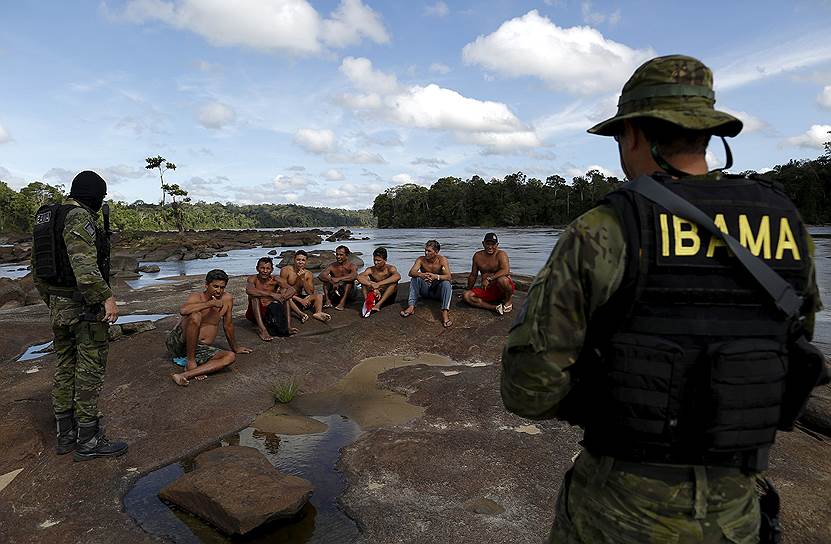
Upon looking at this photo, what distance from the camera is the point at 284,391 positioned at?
5.93 m

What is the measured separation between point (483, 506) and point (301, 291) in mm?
6295

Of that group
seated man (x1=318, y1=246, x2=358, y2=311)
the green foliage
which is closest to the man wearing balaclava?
seated man (x1=318, y1=246, x2=358, y2=311)

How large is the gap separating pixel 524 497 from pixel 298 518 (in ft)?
4.95

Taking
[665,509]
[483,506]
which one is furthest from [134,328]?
[665,509]

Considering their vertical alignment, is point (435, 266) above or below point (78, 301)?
below

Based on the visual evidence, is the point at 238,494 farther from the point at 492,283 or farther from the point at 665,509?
the point at 492,283

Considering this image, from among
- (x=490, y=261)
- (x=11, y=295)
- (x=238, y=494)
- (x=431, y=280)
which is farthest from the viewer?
(x=11, y=295)

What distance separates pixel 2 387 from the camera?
6.24m

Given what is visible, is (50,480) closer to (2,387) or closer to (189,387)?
(189,387)

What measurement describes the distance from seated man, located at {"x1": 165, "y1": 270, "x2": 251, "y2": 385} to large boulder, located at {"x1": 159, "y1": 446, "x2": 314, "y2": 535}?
7.75 ft

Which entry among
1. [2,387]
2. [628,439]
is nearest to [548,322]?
[628,439]

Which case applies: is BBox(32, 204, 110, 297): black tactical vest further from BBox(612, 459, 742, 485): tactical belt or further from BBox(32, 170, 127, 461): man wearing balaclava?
BBox(612, 459, 742, 485): tactical belt

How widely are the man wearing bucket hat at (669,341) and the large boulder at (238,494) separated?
2.39m

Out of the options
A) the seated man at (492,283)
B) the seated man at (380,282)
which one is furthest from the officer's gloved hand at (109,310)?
the seated man at (492,283)
